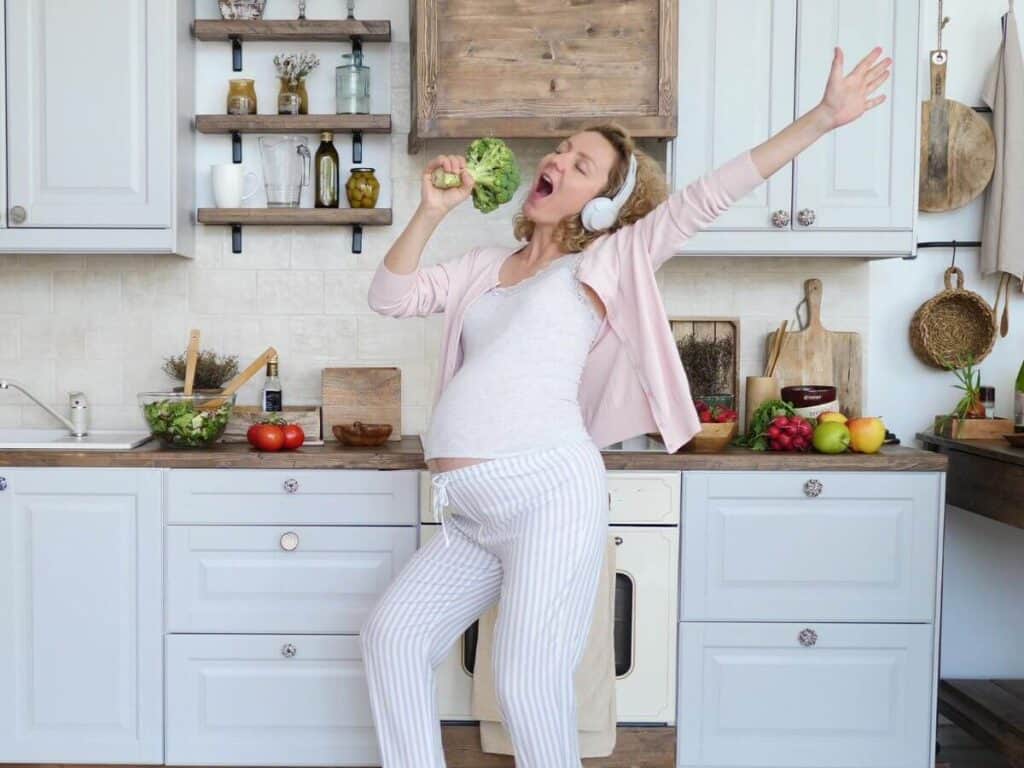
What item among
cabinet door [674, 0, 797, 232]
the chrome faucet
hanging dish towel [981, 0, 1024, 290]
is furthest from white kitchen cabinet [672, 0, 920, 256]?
the chrome faucet

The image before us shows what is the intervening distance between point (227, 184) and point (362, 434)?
91 centimetres

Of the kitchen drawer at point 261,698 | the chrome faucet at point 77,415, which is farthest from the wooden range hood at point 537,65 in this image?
the kitchen drawer at point 261,698

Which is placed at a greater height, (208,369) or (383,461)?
(208,369)

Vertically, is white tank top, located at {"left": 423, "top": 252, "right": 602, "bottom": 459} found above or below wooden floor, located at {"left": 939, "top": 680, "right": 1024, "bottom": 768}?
above

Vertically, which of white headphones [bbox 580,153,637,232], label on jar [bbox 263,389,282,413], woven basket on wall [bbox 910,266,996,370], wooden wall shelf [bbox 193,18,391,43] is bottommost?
label on jar [bbox 263,389,282,413]

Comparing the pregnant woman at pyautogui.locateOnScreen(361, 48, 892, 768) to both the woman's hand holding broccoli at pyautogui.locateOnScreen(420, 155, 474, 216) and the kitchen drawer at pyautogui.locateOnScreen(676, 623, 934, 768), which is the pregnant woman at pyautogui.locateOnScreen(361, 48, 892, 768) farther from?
the kitchen drawer at pyautogui.locateOnScreen(676, 623, 934, 768)

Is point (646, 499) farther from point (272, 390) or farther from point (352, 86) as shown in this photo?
point (352, 86)

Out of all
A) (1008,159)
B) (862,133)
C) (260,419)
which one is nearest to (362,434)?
(260,419)

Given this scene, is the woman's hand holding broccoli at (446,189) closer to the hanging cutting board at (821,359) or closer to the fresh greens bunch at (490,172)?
the fresh greens bunch at (490,172)

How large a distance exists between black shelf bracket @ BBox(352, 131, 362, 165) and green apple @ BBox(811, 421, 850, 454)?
1.66 metres

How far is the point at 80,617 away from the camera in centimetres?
296

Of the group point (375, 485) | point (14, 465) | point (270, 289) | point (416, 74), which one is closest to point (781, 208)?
point (416, 74)

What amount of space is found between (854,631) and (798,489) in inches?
17.0

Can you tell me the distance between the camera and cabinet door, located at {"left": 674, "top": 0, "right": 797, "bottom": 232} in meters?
3.09
